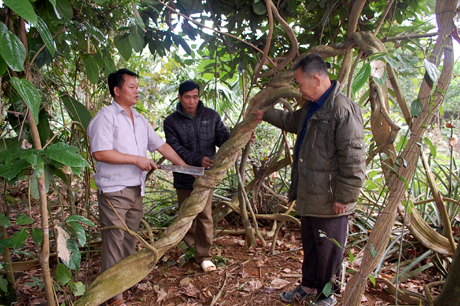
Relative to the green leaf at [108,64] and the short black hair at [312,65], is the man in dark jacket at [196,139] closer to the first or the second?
the green leaf at [108,64]

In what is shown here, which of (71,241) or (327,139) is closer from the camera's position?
(71,241)

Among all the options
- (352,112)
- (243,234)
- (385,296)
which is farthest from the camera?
(243,234)

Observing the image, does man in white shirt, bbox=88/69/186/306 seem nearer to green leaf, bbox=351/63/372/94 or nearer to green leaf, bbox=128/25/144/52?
green leaf, bbox=128/25/144/52

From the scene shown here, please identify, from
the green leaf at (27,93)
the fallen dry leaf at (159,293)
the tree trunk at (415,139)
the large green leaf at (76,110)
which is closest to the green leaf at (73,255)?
the green leaf at (27,93)

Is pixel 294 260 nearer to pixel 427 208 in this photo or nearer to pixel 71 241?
pixel 427 208

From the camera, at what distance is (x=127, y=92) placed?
195 cm

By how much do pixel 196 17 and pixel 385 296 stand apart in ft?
7.13

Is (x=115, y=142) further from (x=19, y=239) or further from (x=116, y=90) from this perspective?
(x=19, y=239)

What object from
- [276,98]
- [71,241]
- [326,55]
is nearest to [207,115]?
[276,98]

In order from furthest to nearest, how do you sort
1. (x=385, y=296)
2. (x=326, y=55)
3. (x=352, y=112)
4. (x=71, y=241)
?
(x=326, y=55) → (x=385, y=296) → (x=352, y=112) → (x=71, y=241)

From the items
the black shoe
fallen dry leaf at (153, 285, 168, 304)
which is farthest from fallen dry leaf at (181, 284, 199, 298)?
the black shoe

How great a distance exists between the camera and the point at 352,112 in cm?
170

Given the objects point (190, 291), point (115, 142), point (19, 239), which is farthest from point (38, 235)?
point (190, 291)

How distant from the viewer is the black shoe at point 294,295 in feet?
6.20
